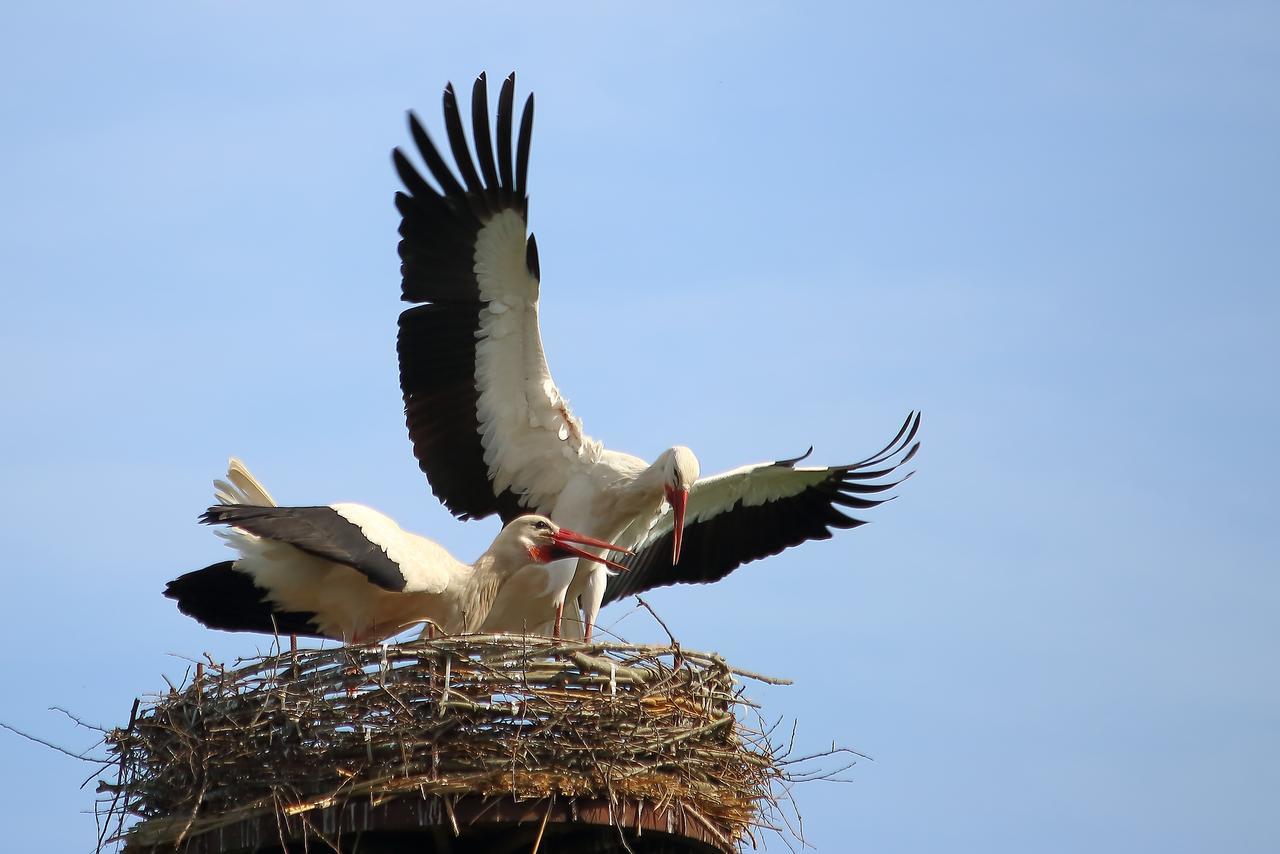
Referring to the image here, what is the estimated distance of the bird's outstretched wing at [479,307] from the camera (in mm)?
10984

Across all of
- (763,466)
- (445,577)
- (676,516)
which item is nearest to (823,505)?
(763,466)

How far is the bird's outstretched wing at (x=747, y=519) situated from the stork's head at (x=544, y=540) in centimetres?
151

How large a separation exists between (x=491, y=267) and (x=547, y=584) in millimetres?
2019

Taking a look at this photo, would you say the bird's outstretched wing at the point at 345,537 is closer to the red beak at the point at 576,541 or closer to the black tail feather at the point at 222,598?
the black tail feather at the point at 222,598

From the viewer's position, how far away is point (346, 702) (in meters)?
7.76

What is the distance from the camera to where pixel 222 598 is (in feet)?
31.4

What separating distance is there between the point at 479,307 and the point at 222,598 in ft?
8.00

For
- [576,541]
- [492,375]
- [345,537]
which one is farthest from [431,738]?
[492,375]

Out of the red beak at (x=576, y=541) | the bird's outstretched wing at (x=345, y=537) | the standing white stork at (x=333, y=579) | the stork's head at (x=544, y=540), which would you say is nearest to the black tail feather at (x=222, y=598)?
the standing white stork at (x=333, y=579)

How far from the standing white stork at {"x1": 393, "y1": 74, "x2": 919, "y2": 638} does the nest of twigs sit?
8.84 ft

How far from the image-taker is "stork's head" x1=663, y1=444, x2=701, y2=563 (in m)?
10.8

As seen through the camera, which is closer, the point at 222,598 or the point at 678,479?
the point at 222,598

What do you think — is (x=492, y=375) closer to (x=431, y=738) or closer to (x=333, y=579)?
(x=333, y=579)

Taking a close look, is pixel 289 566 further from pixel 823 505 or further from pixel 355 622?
pixel 823 505
